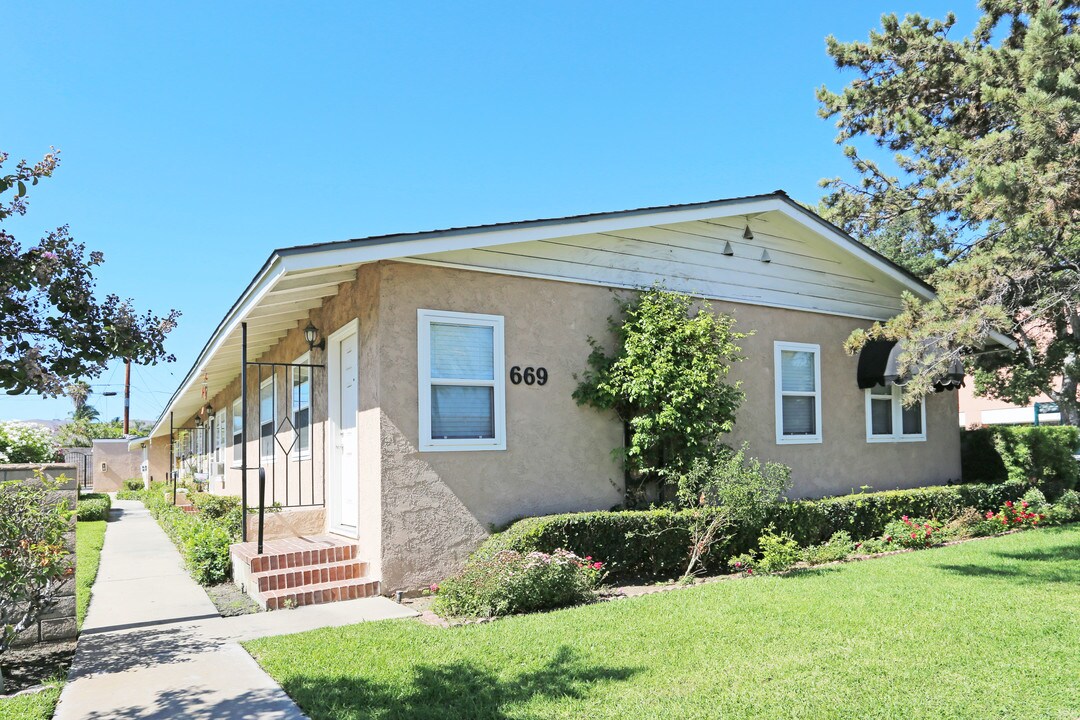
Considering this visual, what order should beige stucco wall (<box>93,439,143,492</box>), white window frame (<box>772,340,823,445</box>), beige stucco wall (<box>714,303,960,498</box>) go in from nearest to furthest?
beige stucco wall (<box>714,303,960,498</box>) → white window frame (<box>772,340,823,445</box>) → beige stucco wall (<box>93,439,143,492</box>)

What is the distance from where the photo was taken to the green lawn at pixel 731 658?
422 cm

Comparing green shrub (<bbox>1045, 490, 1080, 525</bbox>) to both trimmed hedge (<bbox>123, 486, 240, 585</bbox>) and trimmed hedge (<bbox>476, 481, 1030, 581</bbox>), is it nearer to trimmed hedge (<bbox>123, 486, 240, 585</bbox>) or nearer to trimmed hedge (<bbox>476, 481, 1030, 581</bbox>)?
trimmed hedge (<bbox>476, 481, 1030, 581</bbox>)

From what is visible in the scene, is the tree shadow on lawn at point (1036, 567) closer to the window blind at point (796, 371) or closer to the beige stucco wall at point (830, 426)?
the beige stucco wall at point (830, 426)

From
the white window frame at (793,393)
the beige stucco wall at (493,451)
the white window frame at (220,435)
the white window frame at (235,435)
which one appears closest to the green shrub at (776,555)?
→ the beige stucco wall at (493,451)

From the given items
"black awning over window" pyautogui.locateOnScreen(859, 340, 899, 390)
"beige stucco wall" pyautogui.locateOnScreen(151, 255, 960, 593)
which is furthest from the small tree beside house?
"black awning over window" pyautogui.locateOnScreen(859, 340, 899, 390)

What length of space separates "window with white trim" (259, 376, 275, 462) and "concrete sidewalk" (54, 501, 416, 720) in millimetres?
3769

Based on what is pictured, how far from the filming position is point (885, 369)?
11039 millimetres

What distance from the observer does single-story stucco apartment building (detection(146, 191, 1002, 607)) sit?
7.62 metres

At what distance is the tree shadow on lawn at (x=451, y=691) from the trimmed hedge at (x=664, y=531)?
2495mm

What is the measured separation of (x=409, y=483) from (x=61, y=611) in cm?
308

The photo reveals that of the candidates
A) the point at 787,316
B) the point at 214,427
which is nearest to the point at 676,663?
the point at 787,316

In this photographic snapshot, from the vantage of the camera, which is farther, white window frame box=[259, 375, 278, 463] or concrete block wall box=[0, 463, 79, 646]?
white window frame box=[259, 375, 278, 463]

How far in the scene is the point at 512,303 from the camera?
8453 mm

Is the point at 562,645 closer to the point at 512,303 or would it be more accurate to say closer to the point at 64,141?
the point at 512,303
